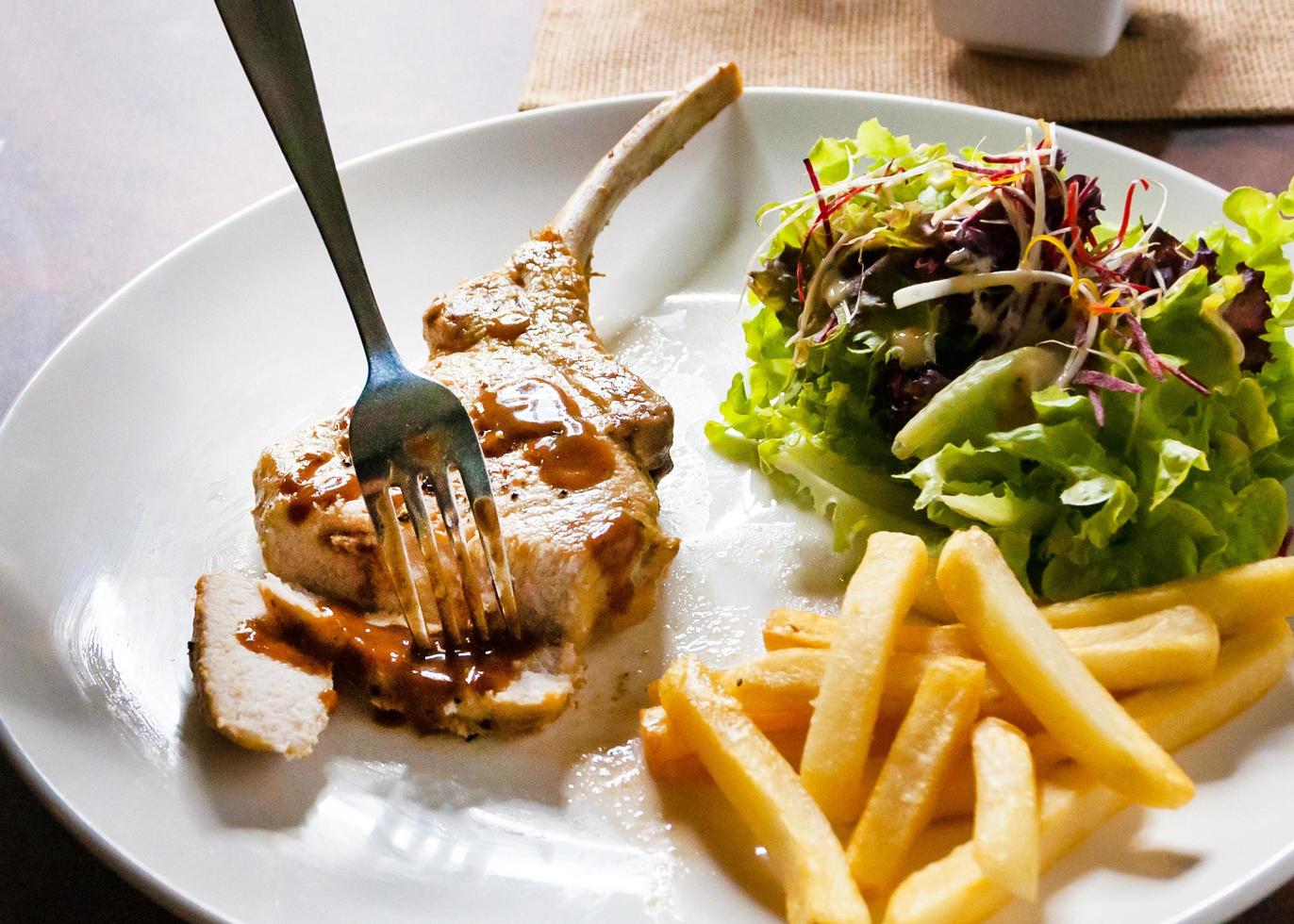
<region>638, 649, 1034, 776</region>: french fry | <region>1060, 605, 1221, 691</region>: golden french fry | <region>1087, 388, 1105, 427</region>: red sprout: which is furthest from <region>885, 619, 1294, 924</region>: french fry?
<region>1087, 388, 1105, 427</region>: red sprout

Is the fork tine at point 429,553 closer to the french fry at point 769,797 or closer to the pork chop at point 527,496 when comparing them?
the pork chop at point 527,496

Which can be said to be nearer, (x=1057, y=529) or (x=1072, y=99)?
(x=1057, y=529)

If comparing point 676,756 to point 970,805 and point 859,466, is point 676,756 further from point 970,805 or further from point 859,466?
point 859,466

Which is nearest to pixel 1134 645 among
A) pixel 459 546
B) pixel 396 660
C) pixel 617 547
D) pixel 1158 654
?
pixel 1158 654

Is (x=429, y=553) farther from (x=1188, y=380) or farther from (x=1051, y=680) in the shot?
(x=1188, y=380)

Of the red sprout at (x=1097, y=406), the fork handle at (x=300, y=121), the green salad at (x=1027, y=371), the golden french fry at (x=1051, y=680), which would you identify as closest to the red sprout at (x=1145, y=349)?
the green salad at (x=1027, y=371)

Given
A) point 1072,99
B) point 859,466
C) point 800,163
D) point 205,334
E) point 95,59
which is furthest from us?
point 95,59

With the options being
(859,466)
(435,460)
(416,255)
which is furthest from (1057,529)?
(416,255)
